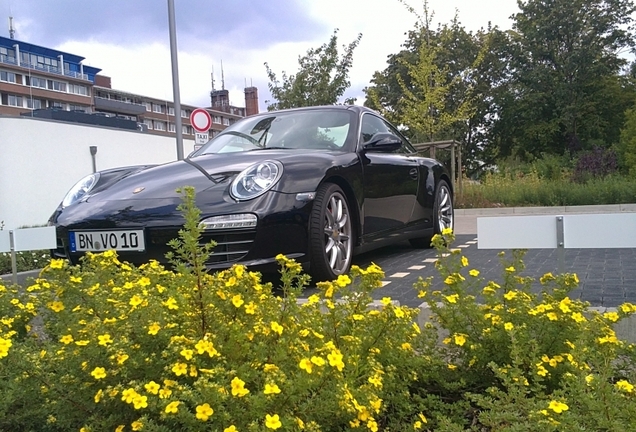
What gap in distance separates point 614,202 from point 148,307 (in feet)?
44.9

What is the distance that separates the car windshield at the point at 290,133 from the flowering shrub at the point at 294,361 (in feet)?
8.30

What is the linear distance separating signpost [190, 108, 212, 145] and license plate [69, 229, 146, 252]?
24.3 ft

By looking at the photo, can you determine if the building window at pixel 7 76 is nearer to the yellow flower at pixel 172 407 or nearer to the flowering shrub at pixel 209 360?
the flowering shrub at pixel 209 360

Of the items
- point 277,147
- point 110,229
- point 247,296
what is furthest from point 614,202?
point 247,296

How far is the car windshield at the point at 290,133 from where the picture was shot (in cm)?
474

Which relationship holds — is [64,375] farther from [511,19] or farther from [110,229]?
[511,19]

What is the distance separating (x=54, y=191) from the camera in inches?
760

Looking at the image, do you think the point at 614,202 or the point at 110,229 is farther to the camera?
the point at 614,202

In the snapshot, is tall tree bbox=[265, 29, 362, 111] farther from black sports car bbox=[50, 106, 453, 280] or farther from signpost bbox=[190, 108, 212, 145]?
black sports car bbox=[50, 106, 453, 280]

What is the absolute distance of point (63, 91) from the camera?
78.8 meters

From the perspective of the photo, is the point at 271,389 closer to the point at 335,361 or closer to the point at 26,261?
the point at 335,361

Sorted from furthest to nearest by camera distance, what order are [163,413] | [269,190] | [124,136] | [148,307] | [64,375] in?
[124,136] → [269,190] → [148,307] → [64,375] → [163,413]

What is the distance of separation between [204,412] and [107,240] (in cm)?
254

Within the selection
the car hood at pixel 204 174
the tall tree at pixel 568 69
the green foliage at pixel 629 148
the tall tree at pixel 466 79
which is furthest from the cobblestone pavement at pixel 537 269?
the tall tree at pixel 568 69
